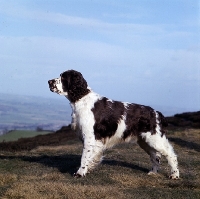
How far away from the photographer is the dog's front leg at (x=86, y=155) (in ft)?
37.9

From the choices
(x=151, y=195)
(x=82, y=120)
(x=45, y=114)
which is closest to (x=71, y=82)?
(x=82, y=120)

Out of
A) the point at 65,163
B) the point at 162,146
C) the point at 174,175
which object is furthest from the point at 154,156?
the point at 65,163

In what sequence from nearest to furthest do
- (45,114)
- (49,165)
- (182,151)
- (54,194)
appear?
(54,194) → (49,165) → (182,151) → (45,114)

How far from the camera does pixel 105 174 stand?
11758 mm

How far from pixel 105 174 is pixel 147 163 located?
3061mm

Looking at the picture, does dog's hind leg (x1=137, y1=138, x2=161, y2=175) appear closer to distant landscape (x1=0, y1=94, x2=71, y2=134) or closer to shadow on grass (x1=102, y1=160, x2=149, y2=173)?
shadow on grass (x1=102, y1=160, x2=149, y2=173)

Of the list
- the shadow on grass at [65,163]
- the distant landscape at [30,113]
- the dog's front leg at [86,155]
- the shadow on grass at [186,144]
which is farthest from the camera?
the distant landscape at [30,113]

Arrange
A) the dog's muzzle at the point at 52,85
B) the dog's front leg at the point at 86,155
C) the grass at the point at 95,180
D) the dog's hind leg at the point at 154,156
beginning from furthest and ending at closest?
the dog's hind leg at the point at 154,156
the dog's muzzle at the point at 52,85
the dog's front leg at the point at 86,155
the grass at the point at 95,180

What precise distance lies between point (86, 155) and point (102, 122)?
0.87 metres

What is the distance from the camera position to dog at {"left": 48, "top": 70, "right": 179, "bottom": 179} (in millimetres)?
11594

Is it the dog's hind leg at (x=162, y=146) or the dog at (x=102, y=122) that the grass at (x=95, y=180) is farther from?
the dog at (x=102, y=122)

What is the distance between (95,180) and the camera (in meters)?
11.1

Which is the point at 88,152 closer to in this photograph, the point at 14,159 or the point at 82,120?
the point at 82,120

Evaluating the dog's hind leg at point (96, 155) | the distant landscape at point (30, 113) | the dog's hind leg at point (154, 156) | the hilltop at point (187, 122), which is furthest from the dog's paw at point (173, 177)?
the distant landscape at point (30, 113)
